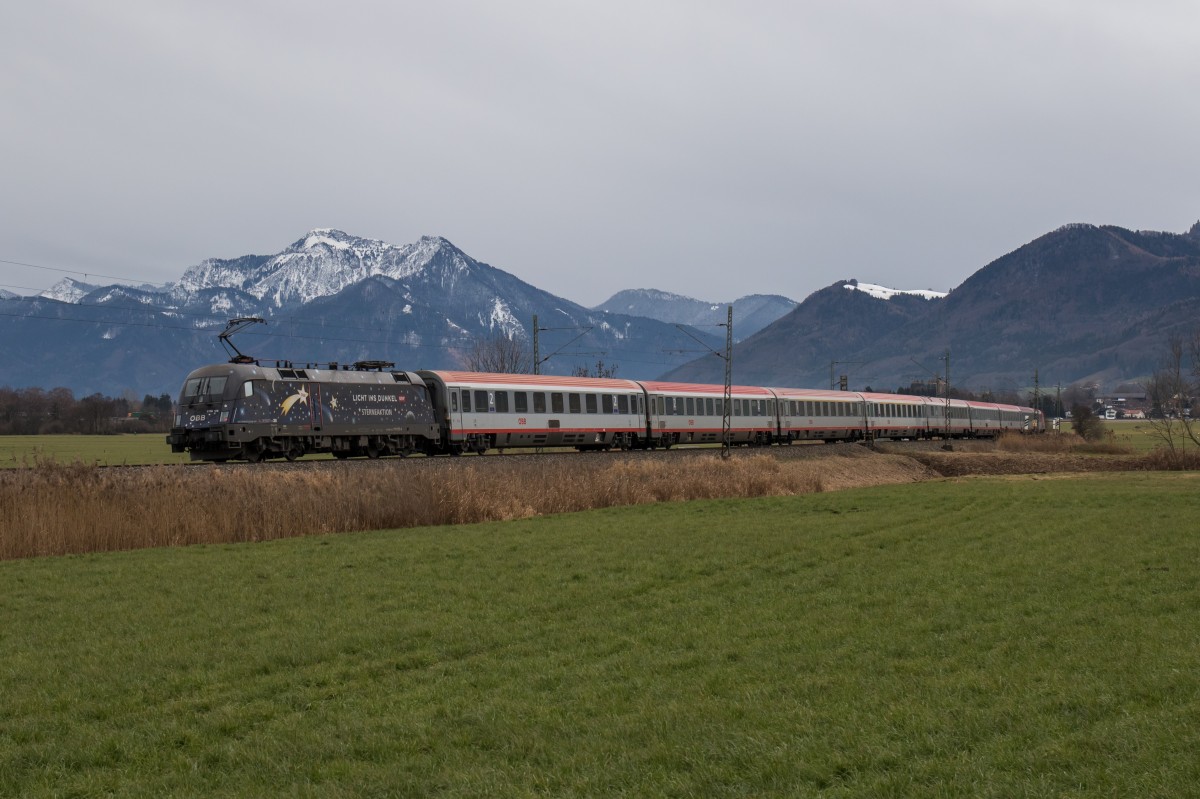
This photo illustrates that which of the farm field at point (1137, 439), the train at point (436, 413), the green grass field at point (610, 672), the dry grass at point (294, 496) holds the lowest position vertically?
the farm field at point (1137, 439)

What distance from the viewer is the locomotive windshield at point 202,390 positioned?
3709 cm

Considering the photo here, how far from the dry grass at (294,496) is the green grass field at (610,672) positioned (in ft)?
6.63

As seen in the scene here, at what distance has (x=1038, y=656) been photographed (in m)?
10.4

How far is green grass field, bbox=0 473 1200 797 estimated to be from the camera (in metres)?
7.62

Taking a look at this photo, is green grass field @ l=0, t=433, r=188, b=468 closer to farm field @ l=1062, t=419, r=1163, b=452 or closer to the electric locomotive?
the electric locomotive

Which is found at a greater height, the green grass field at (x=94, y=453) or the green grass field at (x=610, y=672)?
the green grass field at (x=94, y=453)

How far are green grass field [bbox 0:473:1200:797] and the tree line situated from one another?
10722 cm

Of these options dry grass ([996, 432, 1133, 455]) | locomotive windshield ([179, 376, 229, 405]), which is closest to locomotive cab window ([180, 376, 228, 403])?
locomotive windshield ([179, 376, 229, 405])

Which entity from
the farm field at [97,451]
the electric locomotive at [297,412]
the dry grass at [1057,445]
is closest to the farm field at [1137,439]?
the farm field at [97,451]

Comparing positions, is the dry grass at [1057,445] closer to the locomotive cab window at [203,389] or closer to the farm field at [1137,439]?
the farm field at [1137,439]

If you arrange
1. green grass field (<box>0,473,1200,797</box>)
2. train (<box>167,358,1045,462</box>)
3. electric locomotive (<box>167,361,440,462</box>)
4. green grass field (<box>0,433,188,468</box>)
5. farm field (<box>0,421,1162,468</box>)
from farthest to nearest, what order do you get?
1. green grass field (<box>0,433,188,468</box>)
2. farm field (<box>0,421,1162,468</box>)
3. train (<box>167,358,1045,462</box>)
4. electric locomotive (<box>167,361,440,462</box>)
5. green grass field (<box>0,473,1200,797</box>)

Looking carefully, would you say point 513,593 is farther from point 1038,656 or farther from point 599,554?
point 1038,656

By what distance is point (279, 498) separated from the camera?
2384 cm

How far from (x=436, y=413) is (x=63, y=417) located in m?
89.9
